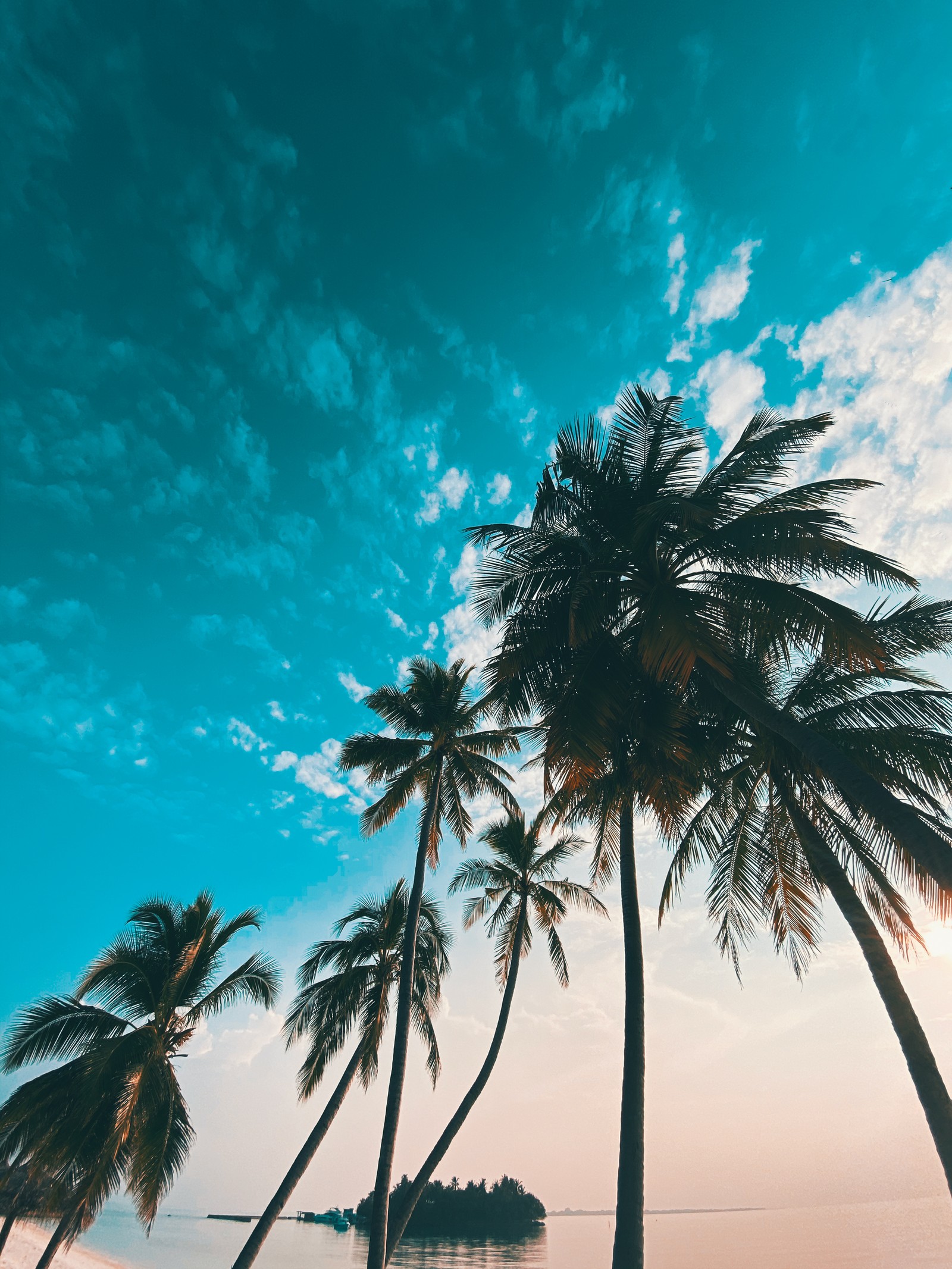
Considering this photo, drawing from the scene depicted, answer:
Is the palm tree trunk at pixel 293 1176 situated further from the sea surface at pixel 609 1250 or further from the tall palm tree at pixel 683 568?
the sea surface at pixel 609 1250

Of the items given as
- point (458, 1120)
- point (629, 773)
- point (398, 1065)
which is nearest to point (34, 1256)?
point (458, 1120)

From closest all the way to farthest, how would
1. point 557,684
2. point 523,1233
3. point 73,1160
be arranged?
point 557,684 < point 73,1160 < point 523,1233

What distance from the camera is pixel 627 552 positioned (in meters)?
9.28

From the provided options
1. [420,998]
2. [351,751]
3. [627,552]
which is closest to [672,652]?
[627,552]

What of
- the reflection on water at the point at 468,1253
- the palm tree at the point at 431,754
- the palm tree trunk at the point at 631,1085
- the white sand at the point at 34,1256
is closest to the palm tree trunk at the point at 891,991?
the palm tree trunk at the point at 631,1085

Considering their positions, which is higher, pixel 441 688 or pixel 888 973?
pixel 441 688

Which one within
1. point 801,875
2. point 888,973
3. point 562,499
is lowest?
point 888,973

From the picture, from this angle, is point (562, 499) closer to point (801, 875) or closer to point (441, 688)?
point (801, 875)

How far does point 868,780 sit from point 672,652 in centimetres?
253

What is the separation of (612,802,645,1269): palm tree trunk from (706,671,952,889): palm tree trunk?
487cm

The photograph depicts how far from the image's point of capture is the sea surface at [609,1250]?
120 feet

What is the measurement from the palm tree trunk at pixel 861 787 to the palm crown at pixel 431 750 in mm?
10584

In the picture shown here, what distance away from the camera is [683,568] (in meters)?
9.35

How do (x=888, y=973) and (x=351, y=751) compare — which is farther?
(x=351, y=751)
